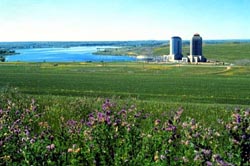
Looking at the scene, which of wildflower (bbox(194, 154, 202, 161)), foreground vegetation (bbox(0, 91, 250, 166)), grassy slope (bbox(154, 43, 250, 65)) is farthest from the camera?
grassy slope (bbox(154, 43, 250, 65))

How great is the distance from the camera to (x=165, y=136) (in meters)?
5.61

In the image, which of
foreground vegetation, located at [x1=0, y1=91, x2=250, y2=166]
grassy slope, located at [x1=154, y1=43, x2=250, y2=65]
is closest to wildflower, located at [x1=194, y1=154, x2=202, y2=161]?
foreground vegetation, located at [x1=0, y1=91, x2=250, y2=166]

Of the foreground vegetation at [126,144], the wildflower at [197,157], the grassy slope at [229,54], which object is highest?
the wildflower at [197,157]

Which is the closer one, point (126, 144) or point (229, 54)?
point (126, 144)

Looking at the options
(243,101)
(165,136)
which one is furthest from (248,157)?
(243,101)

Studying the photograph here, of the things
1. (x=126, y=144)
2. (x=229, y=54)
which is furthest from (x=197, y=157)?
(x=229, y=54)

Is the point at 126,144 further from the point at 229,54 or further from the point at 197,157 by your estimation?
the point at 229,54

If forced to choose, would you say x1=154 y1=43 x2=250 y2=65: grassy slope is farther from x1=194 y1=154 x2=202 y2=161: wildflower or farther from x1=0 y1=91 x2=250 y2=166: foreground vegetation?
x1=194 y1=154 x2=202 y2=161: wildflower

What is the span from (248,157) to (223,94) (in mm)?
30447

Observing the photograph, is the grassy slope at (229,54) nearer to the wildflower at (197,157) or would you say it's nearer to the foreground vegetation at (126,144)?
the foreground vegetation at (126,144)

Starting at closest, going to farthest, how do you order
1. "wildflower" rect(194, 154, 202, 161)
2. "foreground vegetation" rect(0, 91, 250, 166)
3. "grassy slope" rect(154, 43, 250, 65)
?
"wildflower" rect(194, 154, 202, 161) < "foreground vegetation" rect(0, 91, 250, 166) < "grassy slope" rect(154, 43, 250, 65)

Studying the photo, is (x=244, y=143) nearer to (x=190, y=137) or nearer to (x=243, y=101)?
(x=190, y=137)

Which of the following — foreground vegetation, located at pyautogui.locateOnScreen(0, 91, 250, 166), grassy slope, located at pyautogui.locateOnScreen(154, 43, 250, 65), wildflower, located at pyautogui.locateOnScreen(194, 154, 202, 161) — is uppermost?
wildflower, located at pyautogui.locateOnScreen(194, 154, 202, 161)

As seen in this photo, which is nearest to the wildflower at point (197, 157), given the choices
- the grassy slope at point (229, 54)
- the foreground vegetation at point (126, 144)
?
the foreground vegetation at point (126, 144)
